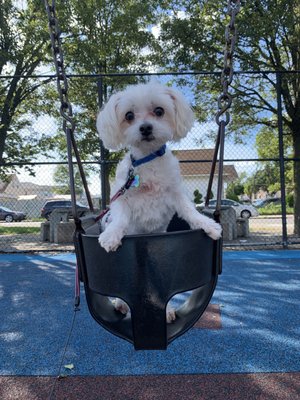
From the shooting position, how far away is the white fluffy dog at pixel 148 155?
1.82 m

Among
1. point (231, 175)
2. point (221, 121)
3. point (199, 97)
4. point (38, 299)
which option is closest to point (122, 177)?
point (221, 121)

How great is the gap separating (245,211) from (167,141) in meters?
19.4

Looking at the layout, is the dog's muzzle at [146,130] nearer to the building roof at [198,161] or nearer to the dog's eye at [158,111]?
the dog's eye at [158,111]

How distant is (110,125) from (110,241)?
0.88m

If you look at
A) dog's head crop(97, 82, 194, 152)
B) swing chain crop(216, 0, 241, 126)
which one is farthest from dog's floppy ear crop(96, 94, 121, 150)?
swing chain crop(216, 0, 241, 126)

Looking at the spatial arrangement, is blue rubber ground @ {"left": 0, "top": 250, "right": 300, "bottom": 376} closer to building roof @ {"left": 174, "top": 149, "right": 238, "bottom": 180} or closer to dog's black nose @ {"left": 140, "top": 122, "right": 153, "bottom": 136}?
dog's black nose @ {"left": 140, "top": 122, "right": 153, "bottom": 136}

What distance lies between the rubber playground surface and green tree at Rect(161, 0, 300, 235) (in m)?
5.49

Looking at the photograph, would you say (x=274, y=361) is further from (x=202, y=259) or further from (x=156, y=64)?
(x=156, y=64)

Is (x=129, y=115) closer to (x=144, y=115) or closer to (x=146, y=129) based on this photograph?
(x=144, y=115)

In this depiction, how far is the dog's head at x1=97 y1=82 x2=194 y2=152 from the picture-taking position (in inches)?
75.5

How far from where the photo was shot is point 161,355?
2627 millimetres

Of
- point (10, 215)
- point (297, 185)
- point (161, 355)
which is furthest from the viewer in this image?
point (10, 215)

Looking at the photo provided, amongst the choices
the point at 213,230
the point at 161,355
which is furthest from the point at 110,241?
the point at 161,355

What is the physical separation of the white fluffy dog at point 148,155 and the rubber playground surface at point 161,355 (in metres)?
0.63
